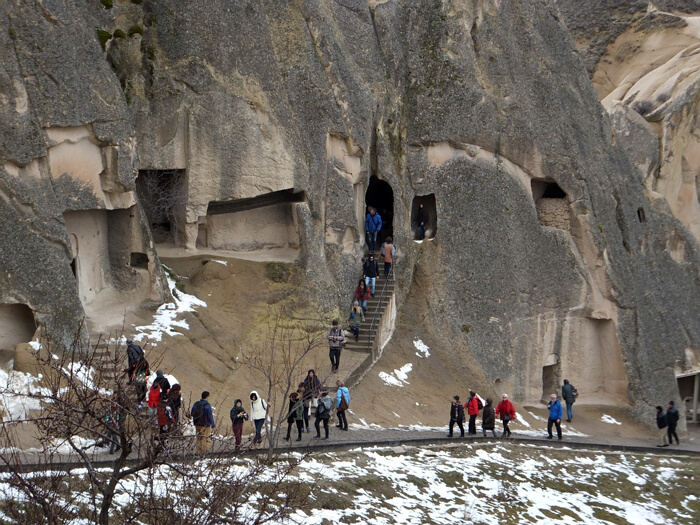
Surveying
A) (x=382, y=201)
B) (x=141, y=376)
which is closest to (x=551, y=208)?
(x=382, y=201)

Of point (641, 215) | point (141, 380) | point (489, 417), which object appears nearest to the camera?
point (141, 380)

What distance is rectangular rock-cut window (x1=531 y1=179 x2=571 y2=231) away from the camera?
28922 millimetres

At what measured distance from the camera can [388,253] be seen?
1024 inches

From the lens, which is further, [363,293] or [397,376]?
[363,293]

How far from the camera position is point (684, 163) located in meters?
37.8

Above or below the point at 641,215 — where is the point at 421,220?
below

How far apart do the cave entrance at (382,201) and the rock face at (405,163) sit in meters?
0.07

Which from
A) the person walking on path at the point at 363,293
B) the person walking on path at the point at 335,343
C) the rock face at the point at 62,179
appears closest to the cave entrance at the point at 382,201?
the person walking on path at the point at 363,293

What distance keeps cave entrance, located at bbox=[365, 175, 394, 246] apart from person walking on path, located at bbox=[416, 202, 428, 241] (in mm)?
1049

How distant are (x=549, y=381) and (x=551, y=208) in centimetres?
520

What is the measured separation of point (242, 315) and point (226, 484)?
38.2ft

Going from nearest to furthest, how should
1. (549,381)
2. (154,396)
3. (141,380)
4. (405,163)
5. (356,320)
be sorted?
(141,380) → (154,396) → (356,320) → (405,163) → (549,381)

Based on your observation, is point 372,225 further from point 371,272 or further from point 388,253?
point 371,272

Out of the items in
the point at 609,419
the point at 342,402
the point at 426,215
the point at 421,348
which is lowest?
the point at 609,419
